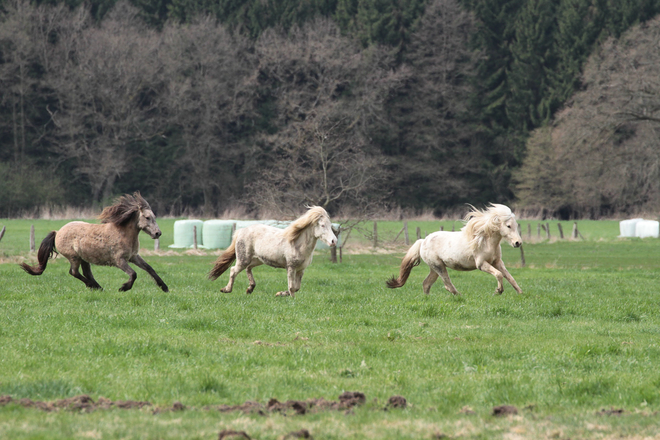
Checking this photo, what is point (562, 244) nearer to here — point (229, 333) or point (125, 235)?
point (125, 235)

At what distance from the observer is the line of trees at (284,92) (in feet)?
211

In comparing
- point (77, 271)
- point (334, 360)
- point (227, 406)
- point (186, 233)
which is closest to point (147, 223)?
point (77, 271)

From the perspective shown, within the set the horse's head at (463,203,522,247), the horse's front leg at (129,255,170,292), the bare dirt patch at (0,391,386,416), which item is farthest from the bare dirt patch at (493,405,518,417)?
the horse's front leg at (129,255,170,292)

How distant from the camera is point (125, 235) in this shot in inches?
575

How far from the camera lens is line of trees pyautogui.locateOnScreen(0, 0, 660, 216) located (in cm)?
6431

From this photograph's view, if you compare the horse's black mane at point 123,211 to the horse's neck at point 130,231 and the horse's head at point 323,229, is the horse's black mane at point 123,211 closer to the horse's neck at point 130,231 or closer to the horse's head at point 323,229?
the horse's neck at point 130,231

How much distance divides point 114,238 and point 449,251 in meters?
6.17

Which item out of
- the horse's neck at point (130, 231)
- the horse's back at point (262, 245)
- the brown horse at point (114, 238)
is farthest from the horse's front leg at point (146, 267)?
the horse's back at point (262, 245)

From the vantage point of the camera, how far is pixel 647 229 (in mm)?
49031

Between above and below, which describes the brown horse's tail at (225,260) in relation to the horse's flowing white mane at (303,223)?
below

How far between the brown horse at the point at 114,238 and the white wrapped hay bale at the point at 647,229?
40.5 meters

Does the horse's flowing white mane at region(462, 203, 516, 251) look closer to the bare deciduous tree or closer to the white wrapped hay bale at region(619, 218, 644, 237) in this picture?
the white wrapped hay bale at region(619, 218, 644, 237)

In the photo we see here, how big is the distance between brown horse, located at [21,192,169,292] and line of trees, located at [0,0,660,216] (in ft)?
157

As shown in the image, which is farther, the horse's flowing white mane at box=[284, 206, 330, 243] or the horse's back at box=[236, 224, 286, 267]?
Result: the horse's back at box=[236, 224, 286, 267]
